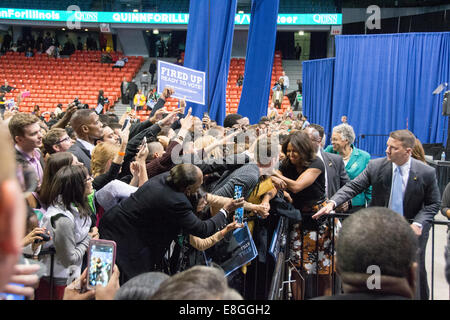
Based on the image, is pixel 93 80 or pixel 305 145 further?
pixel 93 80

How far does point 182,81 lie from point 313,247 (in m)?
2.14

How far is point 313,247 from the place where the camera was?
348cm

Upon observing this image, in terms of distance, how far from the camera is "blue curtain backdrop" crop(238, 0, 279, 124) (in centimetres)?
705

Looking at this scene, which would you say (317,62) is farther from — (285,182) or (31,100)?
(285,182)

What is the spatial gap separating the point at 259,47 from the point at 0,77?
1771 cm

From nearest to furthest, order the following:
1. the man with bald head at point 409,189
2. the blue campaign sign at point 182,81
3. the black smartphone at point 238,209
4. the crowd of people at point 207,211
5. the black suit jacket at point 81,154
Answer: the crowd of people at point 207,211, the black smartphone at point 238,209, the man with bald head at point 409,189, the black suit jacket at point 81,154, the blue campaign sign at point 182,81

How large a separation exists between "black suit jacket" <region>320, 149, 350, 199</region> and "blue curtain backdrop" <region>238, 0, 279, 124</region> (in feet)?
10.1

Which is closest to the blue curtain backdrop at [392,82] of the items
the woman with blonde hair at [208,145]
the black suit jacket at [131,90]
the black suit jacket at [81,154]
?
the black suit jacket at [131,90]

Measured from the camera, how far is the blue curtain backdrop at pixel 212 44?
16.8ft

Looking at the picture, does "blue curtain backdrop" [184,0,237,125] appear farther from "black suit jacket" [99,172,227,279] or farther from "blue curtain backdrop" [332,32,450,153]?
"blue curtain backdrop" [332,32,450,153]

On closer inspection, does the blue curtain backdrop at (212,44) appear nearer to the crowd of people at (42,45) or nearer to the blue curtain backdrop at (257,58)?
the blue curtain backdrop at (257,58)
